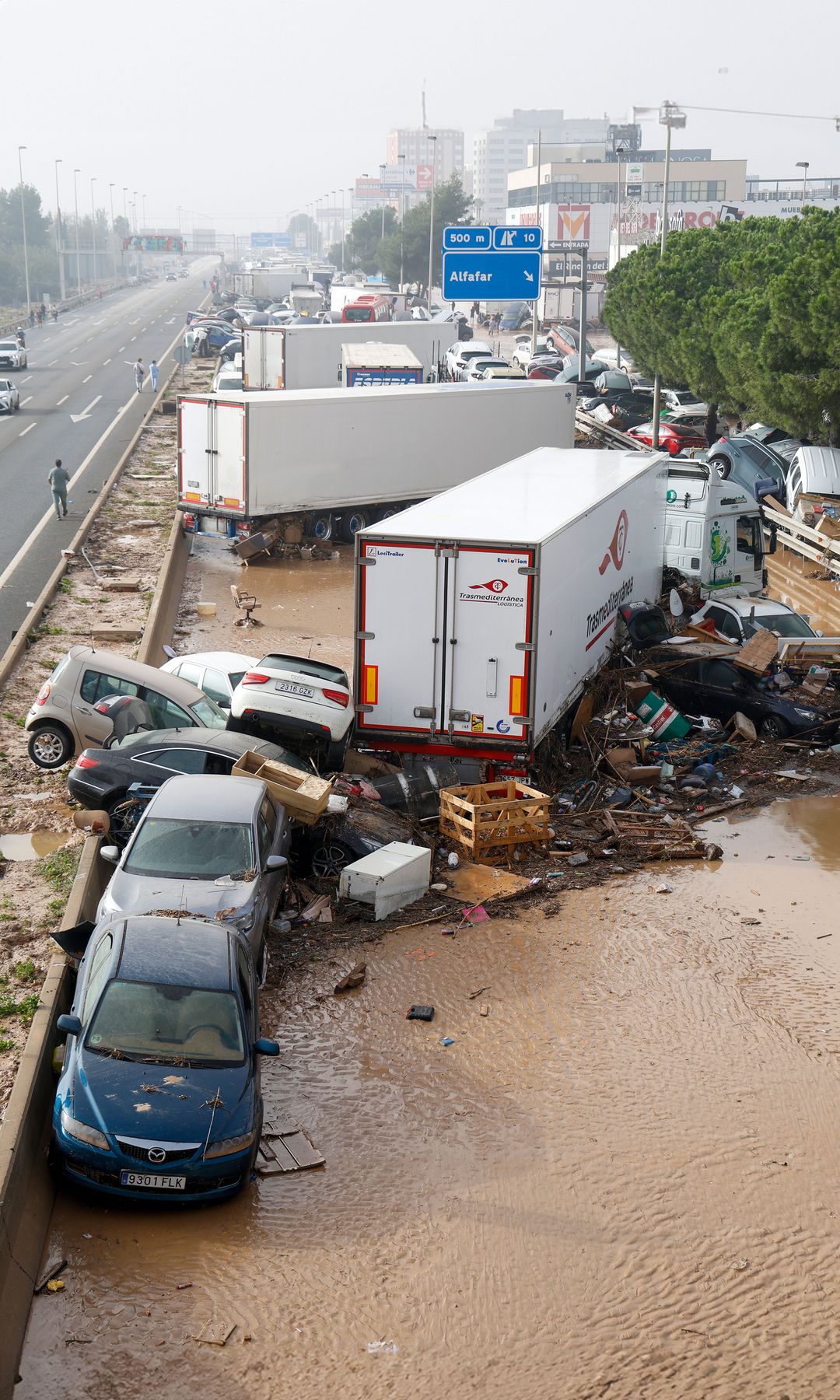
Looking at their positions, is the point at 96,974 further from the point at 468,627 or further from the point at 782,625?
the point at 782,625

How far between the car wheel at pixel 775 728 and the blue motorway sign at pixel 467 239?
615 inches

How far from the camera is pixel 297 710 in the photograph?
45.9 ft

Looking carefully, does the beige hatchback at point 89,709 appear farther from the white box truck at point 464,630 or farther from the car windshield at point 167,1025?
the car windshield at point 167,1025

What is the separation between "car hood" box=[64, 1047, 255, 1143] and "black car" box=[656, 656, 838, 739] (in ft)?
35.4

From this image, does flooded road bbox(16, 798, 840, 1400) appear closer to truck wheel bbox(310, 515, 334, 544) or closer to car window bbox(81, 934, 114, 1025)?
car window bbox(81, 934, 114, 1025)

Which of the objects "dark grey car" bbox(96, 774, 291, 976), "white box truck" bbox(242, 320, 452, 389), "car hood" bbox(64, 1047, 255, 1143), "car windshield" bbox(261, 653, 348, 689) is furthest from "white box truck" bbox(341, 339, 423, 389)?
"car hood" bbox(64, 1047, 255, 1143)

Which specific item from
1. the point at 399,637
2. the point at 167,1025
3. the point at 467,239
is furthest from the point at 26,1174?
the point at 467,239

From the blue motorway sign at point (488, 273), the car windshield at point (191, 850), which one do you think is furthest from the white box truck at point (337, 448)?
the car windshield at point (191, 850)

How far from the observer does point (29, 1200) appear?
296 inches

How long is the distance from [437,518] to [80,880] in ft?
18.5

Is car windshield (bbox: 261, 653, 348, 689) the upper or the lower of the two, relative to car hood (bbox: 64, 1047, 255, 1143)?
upper

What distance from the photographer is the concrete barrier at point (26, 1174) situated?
680 cm

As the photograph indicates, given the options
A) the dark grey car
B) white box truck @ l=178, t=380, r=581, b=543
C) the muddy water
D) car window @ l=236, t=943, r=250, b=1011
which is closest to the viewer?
car window @ l=236, t=943, r=250, b=1011

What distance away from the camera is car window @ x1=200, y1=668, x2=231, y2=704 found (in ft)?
52.7
